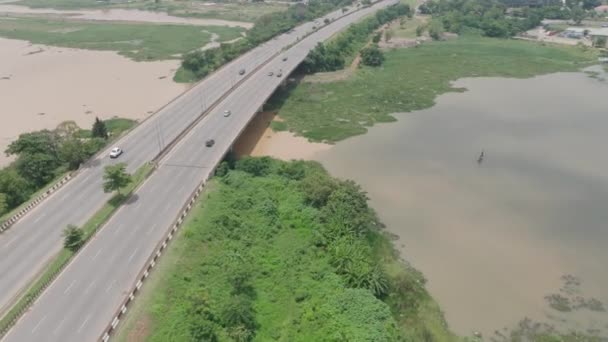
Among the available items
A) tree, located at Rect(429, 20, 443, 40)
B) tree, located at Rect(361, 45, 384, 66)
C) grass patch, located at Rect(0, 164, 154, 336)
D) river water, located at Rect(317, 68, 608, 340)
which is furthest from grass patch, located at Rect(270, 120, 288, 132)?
tree, located at Rect(429, 20, 443, 40)

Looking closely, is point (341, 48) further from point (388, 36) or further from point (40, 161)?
point (40, 161)

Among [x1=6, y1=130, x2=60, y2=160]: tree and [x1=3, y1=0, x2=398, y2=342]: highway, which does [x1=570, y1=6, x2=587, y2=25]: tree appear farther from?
[x1=6, y1=130, x2=60, y2=160]: tree

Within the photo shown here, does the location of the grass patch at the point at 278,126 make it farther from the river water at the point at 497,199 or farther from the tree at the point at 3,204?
the tree at the point at 3,204

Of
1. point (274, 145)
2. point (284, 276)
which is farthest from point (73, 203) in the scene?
point (274, 145)

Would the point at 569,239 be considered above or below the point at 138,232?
below

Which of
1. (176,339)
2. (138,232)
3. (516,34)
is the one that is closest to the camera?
(176,339)

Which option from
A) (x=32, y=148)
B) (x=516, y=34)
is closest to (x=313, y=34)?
(x=516, y=34)

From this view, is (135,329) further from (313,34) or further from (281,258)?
(313,34)
